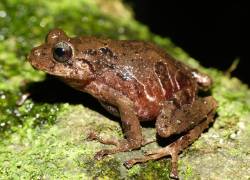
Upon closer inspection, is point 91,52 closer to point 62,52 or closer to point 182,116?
point 62,52

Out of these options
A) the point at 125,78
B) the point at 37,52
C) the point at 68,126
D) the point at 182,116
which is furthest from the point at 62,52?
the point at 182,116

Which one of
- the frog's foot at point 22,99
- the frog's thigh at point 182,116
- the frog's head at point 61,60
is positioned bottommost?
the frog's foot at point 22,99

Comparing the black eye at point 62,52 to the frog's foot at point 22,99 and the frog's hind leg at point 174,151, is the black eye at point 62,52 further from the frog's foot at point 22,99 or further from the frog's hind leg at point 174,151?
the frog's hind leg at point 174,151

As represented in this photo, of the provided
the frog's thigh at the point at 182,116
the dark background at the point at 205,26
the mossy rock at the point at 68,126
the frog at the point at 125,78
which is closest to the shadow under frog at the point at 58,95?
the mossy rock at the point at 68,126

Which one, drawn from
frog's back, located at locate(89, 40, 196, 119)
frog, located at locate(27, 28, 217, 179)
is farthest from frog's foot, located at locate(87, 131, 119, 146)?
frog's back, located at locate(89, 40, 196, 119)

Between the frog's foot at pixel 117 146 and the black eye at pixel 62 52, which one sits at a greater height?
the black eye at pixel 62 52
